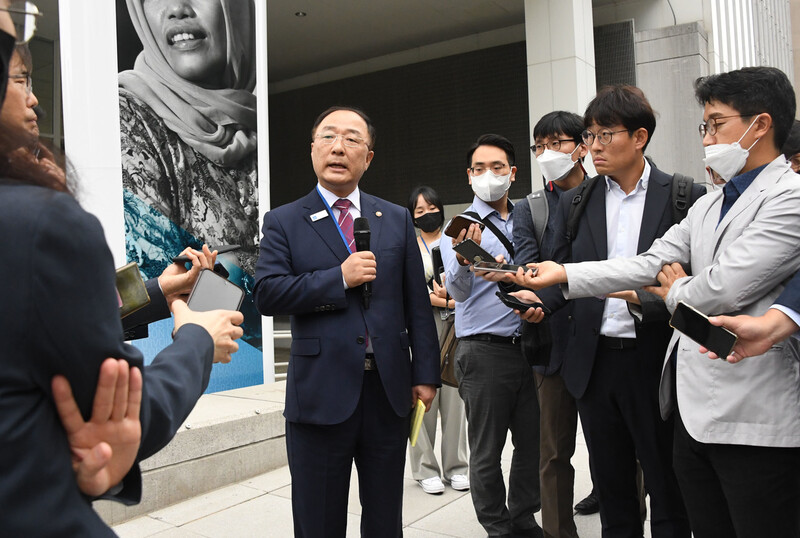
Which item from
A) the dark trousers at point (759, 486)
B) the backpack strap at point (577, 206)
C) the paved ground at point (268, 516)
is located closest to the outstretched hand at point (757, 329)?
the dark trousers at point (759, 486)

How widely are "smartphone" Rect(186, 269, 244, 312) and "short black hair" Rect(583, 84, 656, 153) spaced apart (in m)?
2.02

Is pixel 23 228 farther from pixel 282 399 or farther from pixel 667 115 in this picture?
pixel 667 115

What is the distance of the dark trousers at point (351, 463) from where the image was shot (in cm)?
271

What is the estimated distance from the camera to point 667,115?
11336 mm

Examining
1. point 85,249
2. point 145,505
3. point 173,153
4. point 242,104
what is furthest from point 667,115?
point 85,249

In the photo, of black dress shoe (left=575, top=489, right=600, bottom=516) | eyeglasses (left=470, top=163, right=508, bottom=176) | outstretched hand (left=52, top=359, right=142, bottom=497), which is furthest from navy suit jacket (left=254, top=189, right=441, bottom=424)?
black dress shoe (left=575, top=489, right=600, bottom=516)

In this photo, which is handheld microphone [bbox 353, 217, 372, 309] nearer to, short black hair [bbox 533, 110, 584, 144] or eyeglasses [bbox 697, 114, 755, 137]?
eyeglasses [bbox 697, 114, 755, 137]

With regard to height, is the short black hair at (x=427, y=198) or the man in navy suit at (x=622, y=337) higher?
the short black hair at (x=427, y=198)

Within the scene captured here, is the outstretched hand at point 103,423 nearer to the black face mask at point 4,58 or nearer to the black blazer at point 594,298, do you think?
the black face mask at point 4,58

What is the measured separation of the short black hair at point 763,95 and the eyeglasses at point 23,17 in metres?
2.08

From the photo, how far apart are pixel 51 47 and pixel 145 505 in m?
3.60

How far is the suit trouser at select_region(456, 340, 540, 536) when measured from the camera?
3.61m

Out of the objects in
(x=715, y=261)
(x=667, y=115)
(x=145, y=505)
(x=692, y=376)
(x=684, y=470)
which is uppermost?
(x=667, y=115)

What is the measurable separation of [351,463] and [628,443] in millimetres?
1192
